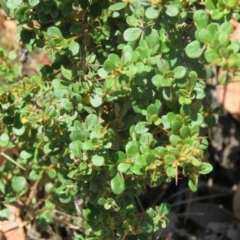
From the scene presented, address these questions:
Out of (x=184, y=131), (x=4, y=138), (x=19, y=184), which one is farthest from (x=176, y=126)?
(x=19, y=184)

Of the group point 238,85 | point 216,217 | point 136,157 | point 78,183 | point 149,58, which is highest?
point 149,58

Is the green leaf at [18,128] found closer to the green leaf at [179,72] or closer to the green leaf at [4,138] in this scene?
the green leaf at [4,138]

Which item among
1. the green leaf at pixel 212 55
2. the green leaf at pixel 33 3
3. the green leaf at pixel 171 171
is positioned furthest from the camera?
the green leaf at pixel 33 3

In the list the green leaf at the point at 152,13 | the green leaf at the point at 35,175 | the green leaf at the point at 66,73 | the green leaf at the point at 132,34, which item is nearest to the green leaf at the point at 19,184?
the green leaf at the point at 35,175

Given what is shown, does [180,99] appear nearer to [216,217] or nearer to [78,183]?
[78,183]

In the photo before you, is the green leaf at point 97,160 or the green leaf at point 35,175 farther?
the green leaf at point 35,175

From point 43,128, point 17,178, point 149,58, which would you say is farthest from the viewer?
point 17,178

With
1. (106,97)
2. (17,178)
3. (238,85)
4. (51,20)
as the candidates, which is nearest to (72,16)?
(51,20)
